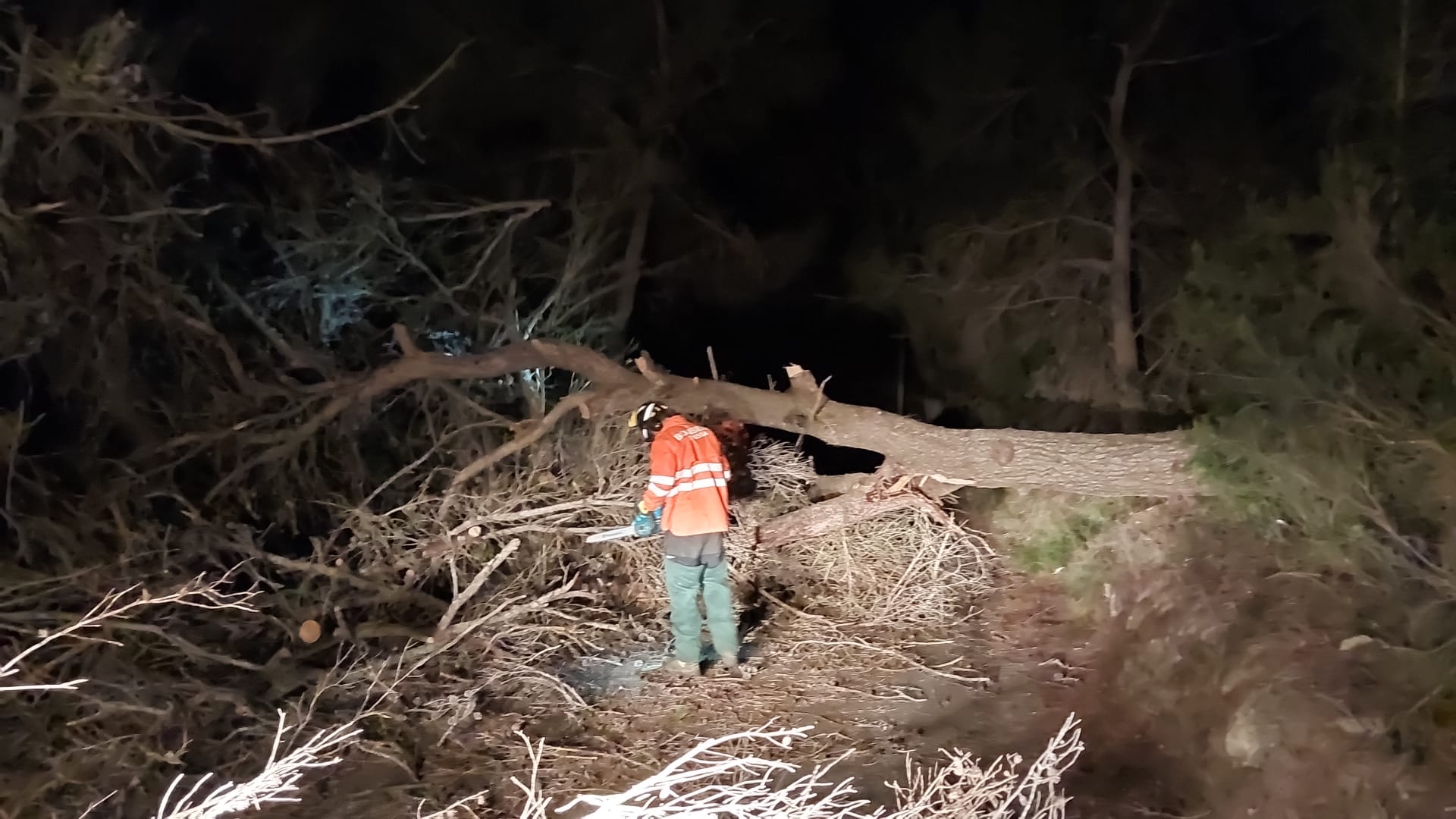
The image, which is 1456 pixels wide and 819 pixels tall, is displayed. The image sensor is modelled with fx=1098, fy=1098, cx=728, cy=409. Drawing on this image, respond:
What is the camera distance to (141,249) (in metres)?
5.34

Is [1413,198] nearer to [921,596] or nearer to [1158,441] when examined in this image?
[1158,441]

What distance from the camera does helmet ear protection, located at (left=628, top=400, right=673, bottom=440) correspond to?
5.84 m

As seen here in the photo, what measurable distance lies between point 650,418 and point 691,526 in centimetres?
64

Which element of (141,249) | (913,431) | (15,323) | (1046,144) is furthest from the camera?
(1046,144)

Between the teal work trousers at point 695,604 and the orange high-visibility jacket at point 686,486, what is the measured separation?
0.83ft

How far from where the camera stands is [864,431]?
643 cm

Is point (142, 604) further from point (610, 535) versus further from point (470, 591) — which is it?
point (610, 535)

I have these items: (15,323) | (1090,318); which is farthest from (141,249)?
(1090,318)

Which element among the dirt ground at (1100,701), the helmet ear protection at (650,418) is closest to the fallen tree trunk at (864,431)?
the helmet ear protection at (650,418)

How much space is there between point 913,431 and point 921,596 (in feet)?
3.18

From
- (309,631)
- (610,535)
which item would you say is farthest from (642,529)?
(309,631)

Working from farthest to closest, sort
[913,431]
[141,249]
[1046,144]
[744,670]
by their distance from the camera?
[1046,144], [913,431], [744,670], [141,249]

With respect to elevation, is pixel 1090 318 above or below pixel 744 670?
above

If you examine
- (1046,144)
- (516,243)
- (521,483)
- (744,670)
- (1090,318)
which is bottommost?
(744,670)
